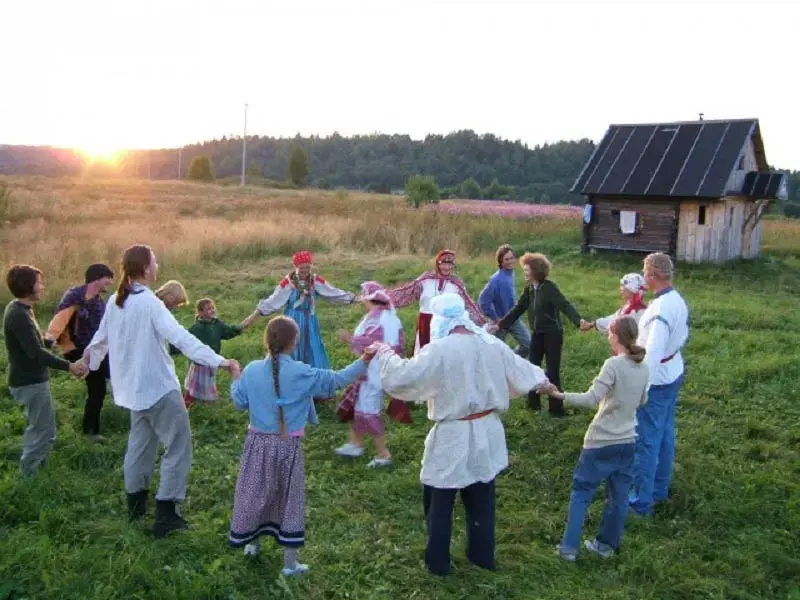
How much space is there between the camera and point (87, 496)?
17.2 ft

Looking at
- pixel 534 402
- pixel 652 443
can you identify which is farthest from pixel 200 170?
pixel 652 443

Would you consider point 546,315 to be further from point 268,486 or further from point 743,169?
point 743,169

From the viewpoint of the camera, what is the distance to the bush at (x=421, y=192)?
3216 cm

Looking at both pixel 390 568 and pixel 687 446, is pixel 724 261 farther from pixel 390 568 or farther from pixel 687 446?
pixel 390 568

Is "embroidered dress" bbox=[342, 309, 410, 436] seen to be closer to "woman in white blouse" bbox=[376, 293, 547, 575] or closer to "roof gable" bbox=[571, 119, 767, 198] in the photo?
"woman in white blouse" bbox=[376, 293, 547, 575]

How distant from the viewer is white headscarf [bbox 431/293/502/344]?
4.12m

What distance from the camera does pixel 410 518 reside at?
5.25 metres

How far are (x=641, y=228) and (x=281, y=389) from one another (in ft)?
59.7

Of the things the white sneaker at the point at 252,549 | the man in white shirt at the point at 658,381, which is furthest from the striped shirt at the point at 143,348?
the man in white shirt at the point at 658,381

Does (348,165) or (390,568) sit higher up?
(348,165)

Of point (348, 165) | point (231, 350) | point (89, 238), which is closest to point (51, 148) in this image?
point (348, 165)

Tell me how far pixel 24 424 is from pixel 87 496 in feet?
6.12

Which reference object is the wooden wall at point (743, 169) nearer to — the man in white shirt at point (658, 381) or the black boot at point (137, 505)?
the man in white shirt at point (658, 381)

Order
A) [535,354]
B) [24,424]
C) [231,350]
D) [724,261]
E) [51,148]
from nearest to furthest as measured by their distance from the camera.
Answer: [24,424] → [535,354] → [231,350] → [724,261] → [51,148]
